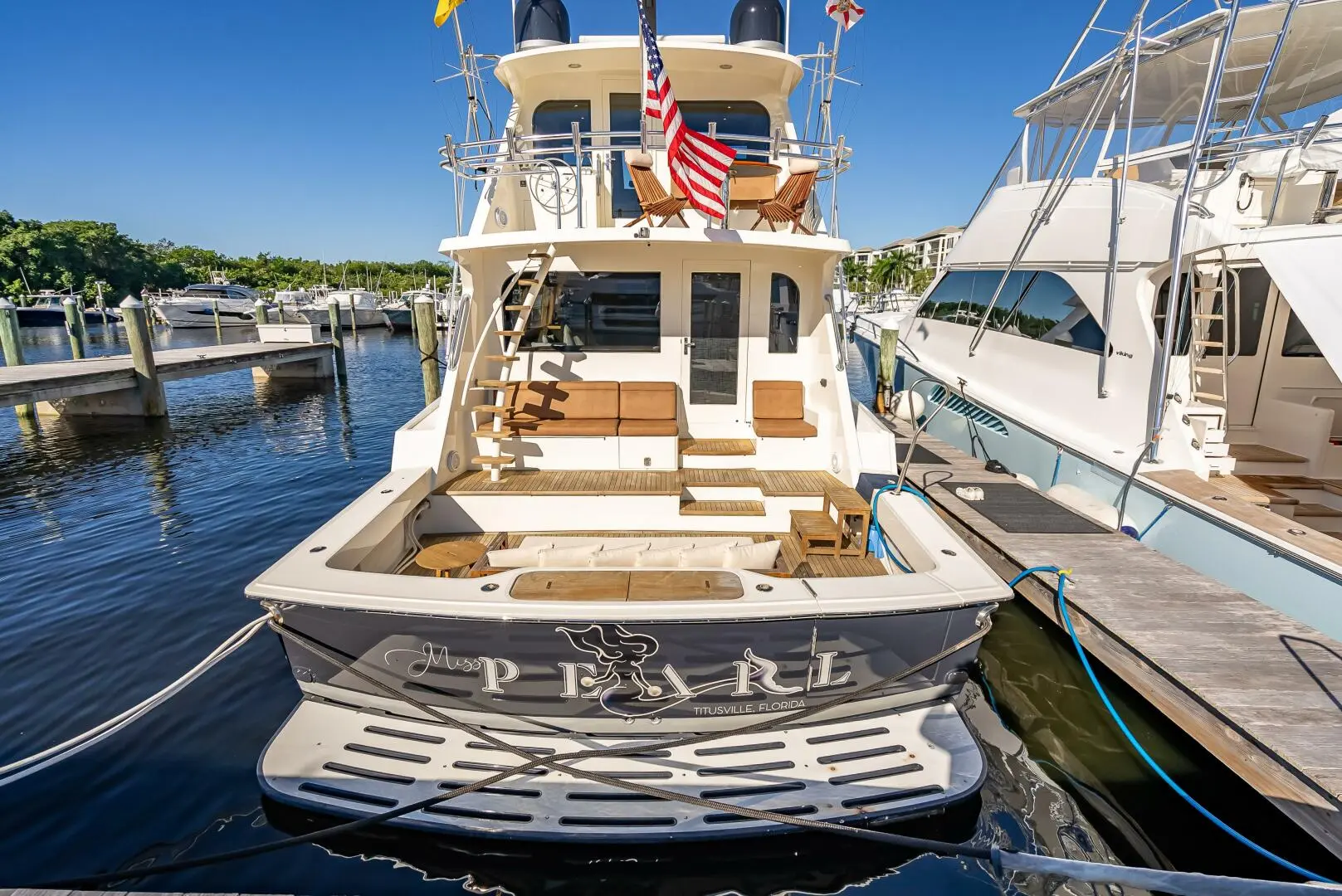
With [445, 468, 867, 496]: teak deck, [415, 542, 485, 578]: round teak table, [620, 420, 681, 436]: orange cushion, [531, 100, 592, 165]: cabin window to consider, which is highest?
[531, 100, 592, 165]: cabin window

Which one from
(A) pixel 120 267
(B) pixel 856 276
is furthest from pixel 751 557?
(A) pixel 120 267

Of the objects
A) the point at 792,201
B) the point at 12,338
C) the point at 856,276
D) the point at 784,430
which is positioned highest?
the point at 856,276

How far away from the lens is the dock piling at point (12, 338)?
14.1 metres

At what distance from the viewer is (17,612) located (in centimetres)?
629

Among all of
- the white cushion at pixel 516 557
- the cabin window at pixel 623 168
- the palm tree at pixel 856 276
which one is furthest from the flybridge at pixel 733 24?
the palm tree at pixel 856 276

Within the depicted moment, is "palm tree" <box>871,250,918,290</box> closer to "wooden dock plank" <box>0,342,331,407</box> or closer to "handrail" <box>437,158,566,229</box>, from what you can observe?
"wooden dock plank" <box>0,342,331,407</box>

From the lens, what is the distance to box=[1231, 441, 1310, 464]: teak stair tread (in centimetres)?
681

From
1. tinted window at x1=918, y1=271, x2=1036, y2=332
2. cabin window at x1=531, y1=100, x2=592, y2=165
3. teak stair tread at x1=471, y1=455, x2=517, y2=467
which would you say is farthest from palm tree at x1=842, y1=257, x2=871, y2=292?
teak stair tread at x1=471, y1=455, x2=517, y2=467

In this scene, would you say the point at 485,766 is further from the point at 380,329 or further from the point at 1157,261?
the point at 380,329

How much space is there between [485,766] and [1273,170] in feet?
33.5

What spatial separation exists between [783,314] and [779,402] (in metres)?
0.96

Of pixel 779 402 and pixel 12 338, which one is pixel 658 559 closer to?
pixel 779 402

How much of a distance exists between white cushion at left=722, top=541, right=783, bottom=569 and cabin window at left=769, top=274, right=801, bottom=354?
9.64 ft

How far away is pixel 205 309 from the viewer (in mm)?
42375
